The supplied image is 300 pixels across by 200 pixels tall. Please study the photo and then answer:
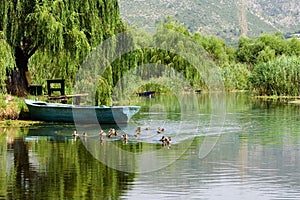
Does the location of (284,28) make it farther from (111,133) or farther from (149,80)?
(111,133)

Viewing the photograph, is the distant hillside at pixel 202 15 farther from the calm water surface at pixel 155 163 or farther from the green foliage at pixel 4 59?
the calm water surface at pixel 155 163

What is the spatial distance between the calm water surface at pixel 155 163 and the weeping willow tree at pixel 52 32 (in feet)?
12.1

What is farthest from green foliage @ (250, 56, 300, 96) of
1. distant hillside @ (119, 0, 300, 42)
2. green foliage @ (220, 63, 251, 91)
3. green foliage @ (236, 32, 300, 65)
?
distant hillside @ (119, 0, 300, 42)

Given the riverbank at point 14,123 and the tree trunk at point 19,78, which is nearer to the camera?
the riverbank at point 14,123

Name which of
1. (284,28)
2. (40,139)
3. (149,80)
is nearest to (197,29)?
(284,28)

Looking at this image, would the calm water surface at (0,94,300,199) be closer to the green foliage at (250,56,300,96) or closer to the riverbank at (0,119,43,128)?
the riverbank at (0,119,43,128)

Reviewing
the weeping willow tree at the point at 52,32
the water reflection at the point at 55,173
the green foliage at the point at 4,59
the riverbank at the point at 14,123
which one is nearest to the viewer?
the water reflection at the point at 55,173

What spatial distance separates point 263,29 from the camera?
570ft

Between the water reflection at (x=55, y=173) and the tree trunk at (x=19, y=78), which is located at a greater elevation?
the tree trunk at (x=19, y=78)

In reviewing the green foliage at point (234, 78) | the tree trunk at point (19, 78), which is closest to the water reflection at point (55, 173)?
the tree trunk at point (19, 78)

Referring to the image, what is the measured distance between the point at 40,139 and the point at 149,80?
34679 mm

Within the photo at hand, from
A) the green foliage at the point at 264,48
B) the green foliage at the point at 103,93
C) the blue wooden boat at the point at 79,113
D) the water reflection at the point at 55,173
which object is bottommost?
the water reflection at the point at 55,173

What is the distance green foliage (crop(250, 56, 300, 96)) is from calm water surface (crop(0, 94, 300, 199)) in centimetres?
2152

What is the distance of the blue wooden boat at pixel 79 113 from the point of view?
28703 mm
